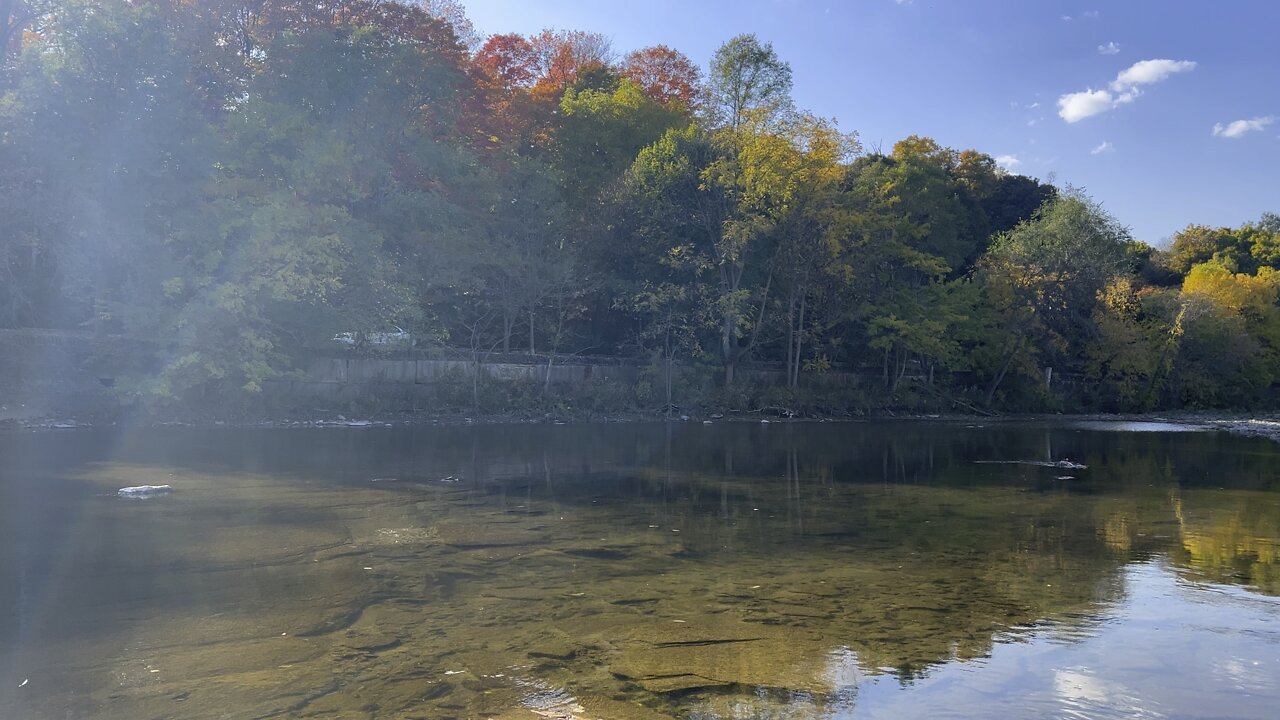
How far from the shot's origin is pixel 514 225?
30234 millimetres

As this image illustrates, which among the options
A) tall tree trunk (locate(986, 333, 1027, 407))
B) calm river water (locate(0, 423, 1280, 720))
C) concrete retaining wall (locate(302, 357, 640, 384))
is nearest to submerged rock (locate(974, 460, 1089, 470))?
calm river water (locate(0, 423, 1280, 720))

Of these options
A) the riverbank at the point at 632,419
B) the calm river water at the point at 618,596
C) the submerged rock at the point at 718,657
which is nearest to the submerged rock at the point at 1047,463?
the calm river water at the point at 618,596

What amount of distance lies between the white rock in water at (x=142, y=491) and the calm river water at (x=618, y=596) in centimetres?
36

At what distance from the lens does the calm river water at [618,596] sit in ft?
17.1

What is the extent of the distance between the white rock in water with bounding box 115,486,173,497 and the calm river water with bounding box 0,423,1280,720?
36cm

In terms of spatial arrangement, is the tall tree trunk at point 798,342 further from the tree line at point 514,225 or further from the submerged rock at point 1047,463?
the submerged rock at point 1047,463

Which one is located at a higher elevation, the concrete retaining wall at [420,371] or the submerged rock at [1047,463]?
the concrete retaining wall at [420,371]

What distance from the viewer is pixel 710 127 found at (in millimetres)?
36969

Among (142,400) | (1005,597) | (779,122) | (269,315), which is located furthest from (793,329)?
(1005,597)

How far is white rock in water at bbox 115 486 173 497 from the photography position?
11779 millimetres

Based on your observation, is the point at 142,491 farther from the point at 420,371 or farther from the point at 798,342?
the point at 798,342

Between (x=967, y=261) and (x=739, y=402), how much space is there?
80.7 ft

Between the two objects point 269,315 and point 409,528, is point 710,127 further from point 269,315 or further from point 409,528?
point 409,528

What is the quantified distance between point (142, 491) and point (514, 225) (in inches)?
772
